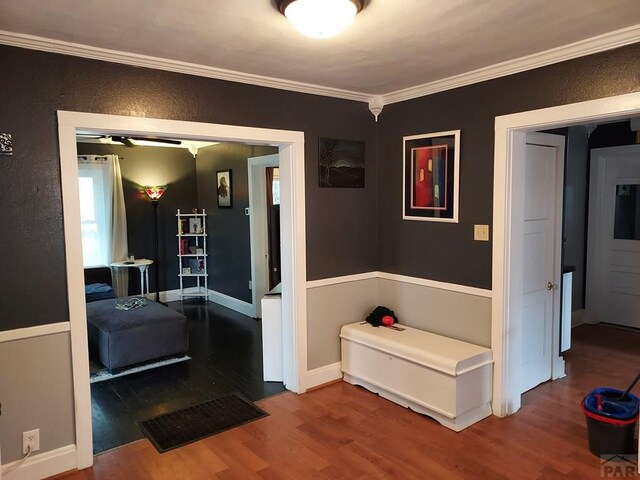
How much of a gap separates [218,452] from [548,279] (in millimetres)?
2872

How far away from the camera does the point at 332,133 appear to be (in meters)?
3.93

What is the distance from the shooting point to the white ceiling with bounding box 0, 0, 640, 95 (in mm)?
2178

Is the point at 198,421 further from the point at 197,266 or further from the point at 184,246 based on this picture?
the point at 184,246

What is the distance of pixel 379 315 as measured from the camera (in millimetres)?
4039

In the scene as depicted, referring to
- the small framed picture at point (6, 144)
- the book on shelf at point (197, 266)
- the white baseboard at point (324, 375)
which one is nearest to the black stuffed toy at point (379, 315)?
the white baseboard at point (324, 375)

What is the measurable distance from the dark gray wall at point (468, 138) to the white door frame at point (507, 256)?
Answer: 77 millimetres

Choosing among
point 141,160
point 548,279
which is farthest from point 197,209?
point 548,279

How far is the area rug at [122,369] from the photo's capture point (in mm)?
4164

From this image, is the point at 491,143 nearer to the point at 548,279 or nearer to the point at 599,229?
the point at 548,279

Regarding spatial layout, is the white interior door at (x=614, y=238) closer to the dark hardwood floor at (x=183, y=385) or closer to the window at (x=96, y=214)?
the dark hardwood floor at (x=183, y=385)

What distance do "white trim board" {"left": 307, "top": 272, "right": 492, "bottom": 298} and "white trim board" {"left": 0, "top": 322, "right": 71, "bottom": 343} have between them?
1.80 meters

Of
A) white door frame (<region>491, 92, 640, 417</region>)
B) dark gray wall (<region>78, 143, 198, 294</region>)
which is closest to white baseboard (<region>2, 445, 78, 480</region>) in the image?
white door frame (<region>491, 92, 640, 417</region>)

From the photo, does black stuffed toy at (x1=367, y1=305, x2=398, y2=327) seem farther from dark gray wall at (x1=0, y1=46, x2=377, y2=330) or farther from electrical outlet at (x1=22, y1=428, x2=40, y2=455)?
electrical outlet at (x1=22, y1=428, x2=40, y2=455)

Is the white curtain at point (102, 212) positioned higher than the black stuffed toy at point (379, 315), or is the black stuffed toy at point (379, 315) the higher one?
the white curtain at point (102, 212)
